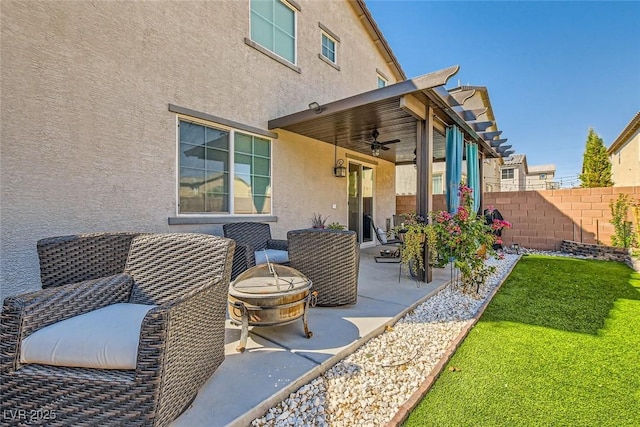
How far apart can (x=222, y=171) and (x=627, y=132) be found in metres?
19.2

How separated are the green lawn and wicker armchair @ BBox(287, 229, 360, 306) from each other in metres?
1.42

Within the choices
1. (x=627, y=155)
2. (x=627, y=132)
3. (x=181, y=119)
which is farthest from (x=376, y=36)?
(x=627, y=155)

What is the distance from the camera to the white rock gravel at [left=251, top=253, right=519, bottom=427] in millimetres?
2000

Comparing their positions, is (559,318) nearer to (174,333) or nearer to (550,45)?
(174,333)

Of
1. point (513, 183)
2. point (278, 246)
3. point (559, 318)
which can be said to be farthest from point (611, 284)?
point (513, 183)

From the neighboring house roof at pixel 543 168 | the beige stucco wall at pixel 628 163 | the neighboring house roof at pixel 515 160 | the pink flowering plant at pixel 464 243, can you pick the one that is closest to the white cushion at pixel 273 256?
the pink flowering plant at pixel 464 243

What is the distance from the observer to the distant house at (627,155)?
13.6 meters

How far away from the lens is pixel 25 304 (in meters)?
1.80

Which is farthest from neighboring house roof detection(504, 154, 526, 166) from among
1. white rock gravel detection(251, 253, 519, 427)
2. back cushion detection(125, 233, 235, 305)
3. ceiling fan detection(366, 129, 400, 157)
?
back cushion detection(125, 233, 235, 305)

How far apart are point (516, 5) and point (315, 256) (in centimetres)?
1053

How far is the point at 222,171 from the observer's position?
505cm

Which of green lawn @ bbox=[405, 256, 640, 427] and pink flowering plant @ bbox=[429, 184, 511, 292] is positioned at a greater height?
pink flowering plant @ bbox=[429, 184, 511, 292]

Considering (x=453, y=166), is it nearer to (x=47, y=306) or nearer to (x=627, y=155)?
(x=47, y=306)

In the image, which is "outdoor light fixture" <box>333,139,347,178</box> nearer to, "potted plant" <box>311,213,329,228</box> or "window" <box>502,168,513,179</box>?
"potted plant" <box>311,213,329,228</box>
